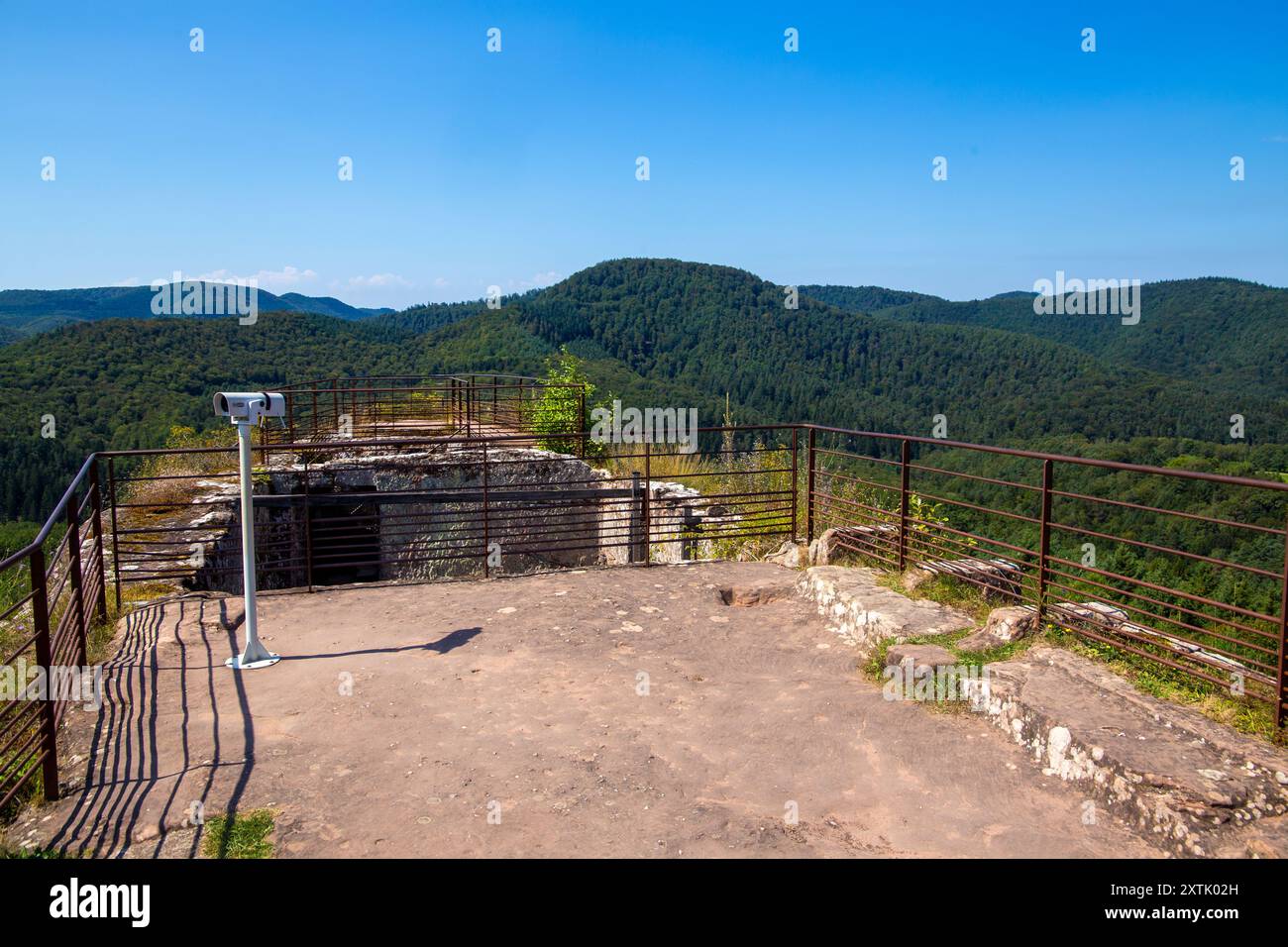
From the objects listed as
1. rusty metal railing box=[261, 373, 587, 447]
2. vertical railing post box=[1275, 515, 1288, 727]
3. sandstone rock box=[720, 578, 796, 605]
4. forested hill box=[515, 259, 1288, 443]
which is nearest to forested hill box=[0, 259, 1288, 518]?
forested hill box=[515, 259, 1288, 443]

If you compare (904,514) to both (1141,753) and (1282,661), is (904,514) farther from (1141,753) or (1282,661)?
(1141,753)

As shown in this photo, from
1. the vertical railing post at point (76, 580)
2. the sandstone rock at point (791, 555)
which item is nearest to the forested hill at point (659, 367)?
the sandstone rock at point (791, 555)

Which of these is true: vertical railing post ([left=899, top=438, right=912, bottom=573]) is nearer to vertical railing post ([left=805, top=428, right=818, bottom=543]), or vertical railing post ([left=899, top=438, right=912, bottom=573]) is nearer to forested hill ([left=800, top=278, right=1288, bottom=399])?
vertical railing post ([left=805, top=428, right=818, bottom=543])

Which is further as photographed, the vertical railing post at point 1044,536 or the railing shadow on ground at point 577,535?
the vertical railing post at point 1044,536

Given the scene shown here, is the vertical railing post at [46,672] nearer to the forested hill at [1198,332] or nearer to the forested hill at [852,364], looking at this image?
the forested hill at [852,364]

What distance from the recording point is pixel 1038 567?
212 inches

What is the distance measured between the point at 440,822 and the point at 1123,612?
495 centimetres

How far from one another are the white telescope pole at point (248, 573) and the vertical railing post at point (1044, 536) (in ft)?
17.4

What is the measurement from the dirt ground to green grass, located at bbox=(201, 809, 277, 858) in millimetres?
67

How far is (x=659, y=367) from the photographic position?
65.6 meters

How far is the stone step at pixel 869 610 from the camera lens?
18.7 ft

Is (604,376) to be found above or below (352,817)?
above
